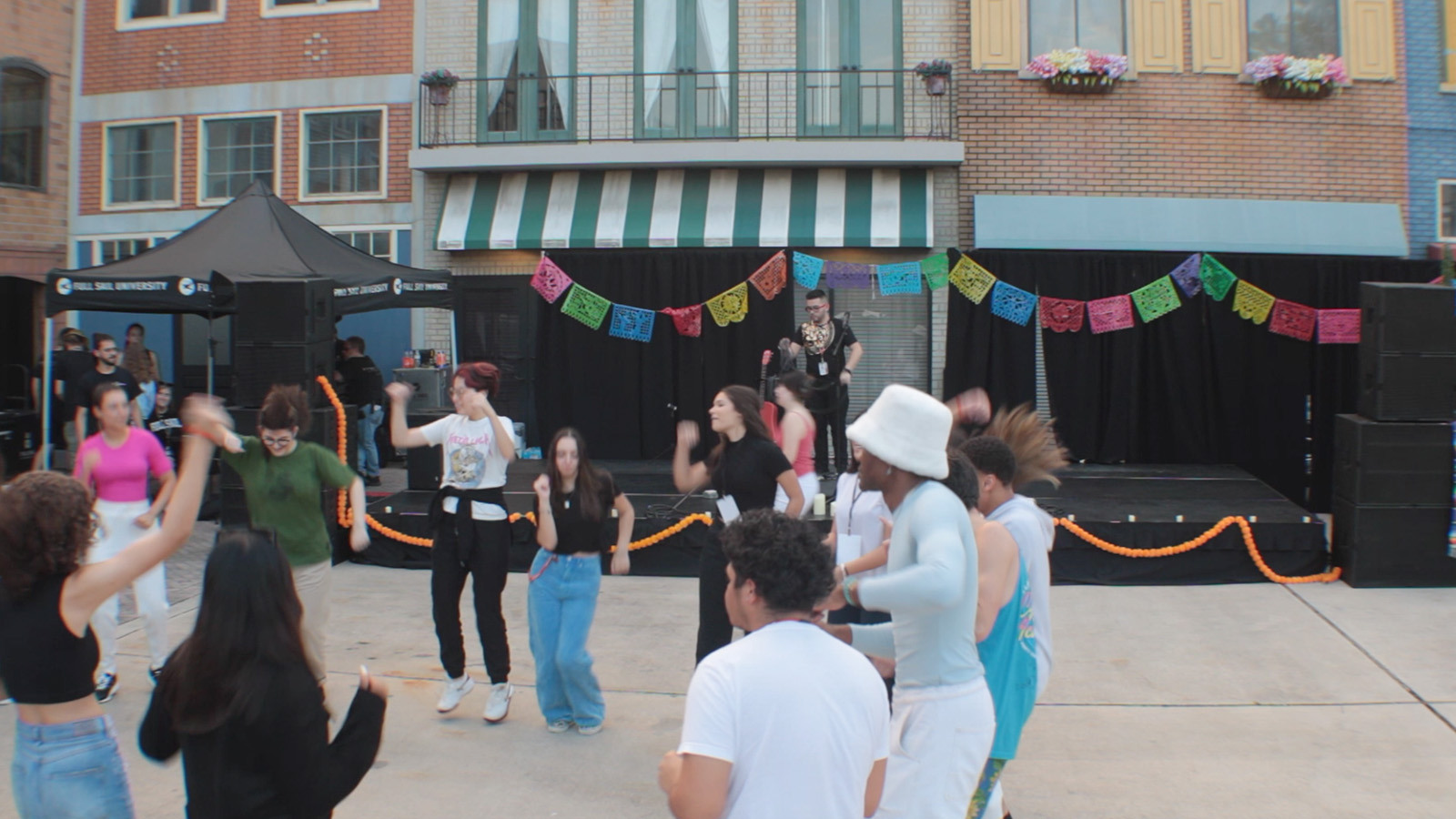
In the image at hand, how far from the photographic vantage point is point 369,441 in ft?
45.6

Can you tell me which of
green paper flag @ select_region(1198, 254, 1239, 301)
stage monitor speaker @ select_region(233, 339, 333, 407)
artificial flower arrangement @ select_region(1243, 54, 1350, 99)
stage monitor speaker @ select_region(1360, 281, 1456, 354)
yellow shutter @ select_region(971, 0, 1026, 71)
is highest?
yellow shutter @ select_region(971, 0, 1026, 71)

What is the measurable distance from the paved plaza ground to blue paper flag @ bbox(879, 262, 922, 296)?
5.35 metres

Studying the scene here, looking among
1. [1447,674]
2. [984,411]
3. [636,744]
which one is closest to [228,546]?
[636,744]

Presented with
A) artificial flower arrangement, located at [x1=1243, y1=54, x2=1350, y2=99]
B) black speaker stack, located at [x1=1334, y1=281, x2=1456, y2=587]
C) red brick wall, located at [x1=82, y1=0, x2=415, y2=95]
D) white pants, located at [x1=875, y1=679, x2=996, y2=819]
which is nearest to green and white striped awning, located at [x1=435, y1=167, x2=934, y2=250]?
red brick wall, located at [x1=82, y1=0, x2=415, y2=95]

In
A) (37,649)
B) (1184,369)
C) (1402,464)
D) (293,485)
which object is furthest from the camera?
(1184,369)

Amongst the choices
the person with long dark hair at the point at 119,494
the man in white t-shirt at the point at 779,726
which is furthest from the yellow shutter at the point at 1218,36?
the man in white t-shirt at the point at 779,726

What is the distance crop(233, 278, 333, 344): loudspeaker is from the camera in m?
9.53

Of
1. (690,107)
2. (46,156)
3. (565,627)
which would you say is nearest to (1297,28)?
(690,107)

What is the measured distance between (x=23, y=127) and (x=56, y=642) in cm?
1622

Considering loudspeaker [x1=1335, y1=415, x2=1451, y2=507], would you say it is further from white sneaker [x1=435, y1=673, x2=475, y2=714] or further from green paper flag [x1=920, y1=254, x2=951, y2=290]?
white sneaker [x1=435, y1=673, x2=475, y2=714]

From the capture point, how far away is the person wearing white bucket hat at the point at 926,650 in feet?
11.0

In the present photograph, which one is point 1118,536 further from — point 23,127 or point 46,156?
point 23,127

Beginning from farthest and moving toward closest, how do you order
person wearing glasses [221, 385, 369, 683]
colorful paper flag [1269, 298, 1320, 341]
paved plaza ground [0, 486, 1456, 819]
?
colorful paper flag [1269, 298, 1320, 341], person wearing glasses [221, 385, 369, 683], paved plaza ground [0, 486, 1456, 819]

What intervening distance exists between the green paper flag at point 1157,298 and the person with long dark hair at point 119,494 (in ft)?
34.8
